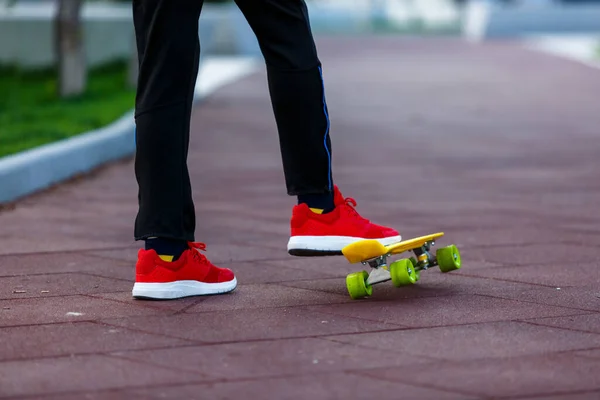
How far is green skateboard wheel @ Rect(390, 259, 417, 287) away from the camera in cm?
335

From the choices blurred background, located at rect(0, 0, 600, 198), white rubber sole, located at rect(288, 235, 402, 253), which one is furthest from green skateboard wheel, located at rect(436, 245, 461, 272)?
blurred background, located at rect(0, 0, 600, 198)

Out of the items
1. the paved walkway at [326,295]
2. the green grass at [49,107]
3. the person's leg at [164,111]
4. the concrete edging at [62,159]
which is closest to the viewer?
the paved walkway at [326,295]

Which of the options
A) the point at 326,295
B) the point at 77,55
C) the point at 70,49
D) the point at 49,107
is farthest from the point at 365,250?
the point at 77,55

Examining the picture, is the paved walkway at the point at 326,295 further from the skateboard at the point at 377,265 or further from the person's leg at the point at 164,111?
the person's leg at the point at 164,111

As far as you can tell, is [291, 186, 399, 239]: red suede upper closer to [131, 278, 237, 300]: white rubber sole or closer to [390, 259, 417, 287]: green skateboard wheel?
[390, 259, 417, 287]: green skateboard wheel

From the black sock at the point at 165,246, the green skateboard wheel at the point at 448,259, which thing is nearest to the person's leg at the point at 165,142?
the black sock at the point at 165,246

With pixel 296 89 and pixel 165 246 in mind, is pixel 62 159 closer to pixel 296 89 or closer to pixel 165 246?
pixel 165 246

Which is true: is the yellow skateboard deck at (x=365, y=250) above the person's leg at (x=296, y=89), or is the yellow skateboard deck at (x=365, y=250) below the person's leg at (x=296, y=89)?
below

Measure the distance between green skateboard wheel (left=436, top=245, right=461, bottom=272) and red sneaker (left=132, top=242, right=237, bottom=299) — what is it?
2.24ft

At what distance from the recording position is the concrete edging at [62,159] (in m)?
5.39

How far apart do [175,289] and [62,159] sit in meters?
2.91

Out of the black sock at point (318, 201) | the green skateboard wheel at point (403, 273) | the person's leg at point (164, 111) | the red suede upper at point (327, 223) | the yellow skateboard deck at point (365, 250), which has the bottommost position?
the green skateboard wheel at point (403, 273)

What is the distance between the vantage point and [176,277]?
10.9ft

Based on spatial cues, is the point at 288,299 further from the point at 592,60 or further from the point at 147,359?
the point at 592,60
